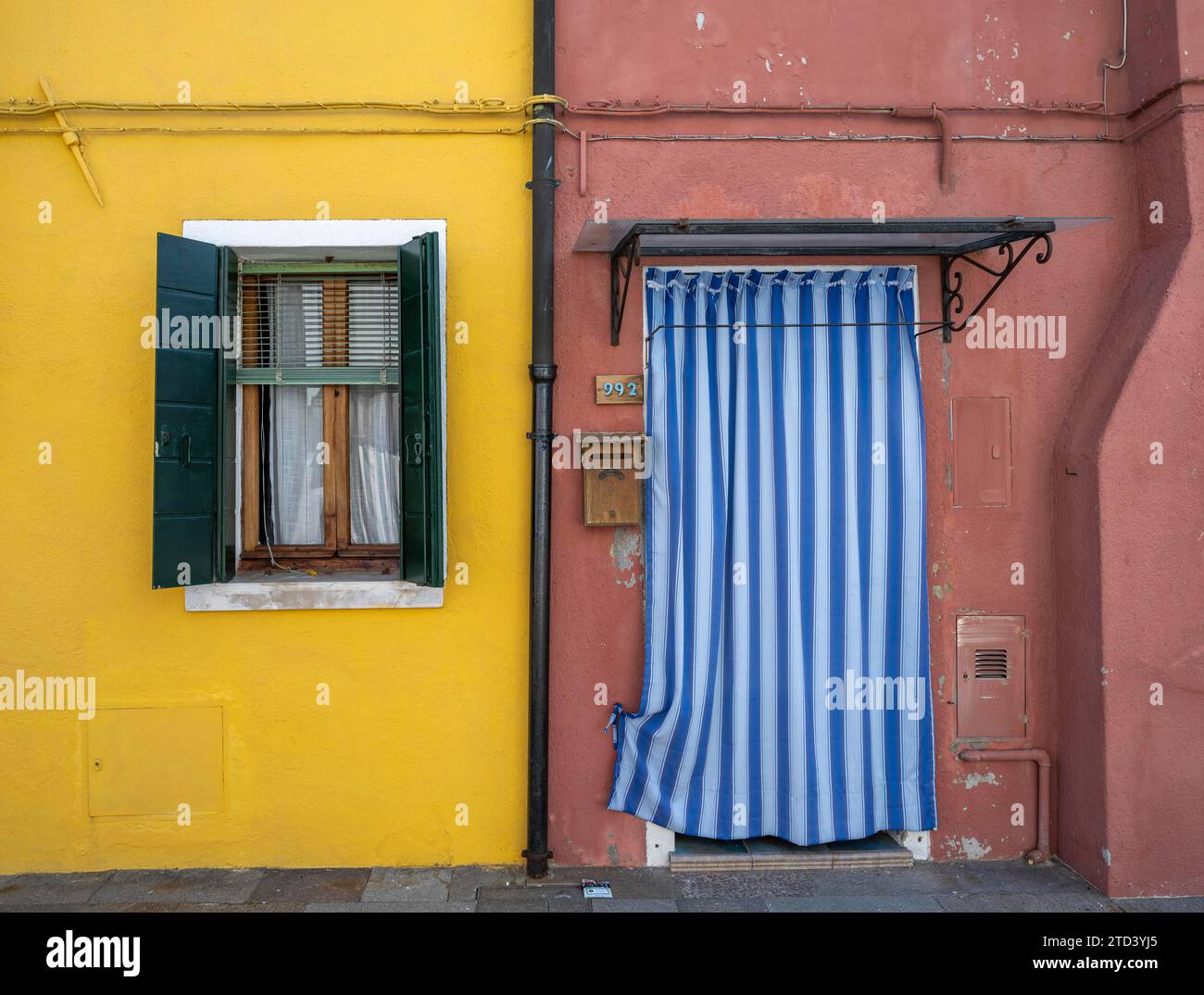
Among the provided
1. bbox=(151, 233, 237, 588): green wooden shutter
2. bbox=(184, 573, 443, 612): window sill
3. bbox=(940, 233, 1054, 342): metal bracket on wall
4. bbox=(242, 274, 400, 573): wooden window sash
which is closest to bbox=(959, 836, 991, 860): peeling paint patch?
bbox=(940, 233, 1054, 342): metal bracket on wall

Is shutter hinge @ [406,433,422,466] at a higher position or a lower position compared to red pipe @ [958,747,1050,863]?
higher

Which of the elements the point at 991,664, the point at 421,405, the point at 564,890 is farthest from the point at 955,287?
the point at 564,890

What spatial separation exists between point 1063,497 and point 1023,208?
1515 millimetres

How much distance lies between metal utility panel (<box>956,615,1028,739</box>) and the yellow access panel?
12.6 ft

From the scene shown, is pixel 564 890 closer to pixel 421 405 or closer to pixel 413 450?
pixel 413 450

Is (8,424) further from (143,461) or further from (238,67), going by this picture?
(238,67)

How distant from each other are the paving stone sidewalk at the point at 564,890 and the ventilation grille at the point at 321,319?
2.55m

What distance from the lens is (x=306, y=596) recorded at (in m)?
4.55

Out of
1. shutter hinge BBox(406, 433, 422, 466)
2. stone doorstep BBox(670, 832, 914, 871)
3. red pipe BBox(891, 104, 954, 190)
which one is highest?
red pipe BBox(891, 104, 954, 190)

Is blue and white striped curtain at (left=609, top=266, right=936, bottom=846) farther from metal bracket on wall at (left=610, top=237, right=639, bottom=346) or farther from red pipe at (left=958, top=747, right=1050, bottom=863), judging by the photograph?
red pipe at (left=958, top=747, right=1050, bottom=863)

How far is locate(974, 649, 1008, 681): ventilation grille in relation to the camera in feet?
15.6

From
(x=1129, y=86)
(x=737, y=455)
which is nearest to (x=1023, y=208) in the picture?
(x=1129, y=86)

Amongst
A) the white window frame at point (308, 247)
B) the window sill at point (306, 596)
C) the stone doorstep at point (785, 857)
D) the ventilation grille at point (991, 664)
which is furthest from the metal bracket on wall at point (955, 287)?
the window sill at point (306, 596)

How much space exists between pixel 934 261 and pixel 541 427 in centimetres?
223
